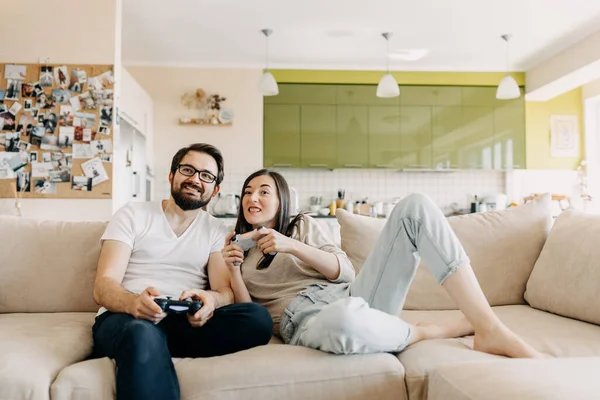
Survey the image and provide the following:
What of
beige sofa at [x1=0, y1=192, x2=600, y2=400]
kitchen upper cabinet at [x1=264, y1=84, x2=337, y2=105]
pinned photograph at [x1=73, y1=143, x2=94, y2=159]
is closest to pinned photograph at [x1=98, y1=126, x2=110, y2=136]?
pinned photograph at [x1=73, y1=143, x2=94, y2=159]

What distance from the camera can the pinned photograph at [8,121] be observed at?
378cm

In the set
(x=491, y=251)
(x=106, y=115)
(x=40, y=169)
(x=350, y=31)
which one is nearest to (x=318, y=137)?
(x=350, y=31)

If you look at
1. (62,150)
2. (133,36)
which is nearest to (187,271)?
(62,150)

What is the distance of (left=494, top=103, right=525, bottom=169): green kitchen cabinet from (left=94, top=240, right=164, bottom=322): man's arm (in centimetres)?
530

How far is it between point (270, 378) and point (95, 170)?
2.84 m

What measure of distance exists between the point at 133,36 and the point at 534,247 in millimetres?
4297

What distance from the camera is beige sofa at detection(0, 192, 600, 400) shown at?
4.46ft

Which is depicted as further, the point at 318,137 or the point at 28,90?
the point at 318,137

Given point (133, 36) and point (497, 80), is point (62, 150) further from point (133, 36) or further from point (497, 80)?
point (497, 80)

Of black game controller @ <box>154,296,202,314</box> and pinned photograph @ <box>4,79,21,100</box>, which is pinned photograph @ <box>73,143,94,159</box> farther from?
black game controller @ <box>154,296,202,314</box>

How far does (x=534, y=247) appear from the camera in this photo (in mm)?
2271

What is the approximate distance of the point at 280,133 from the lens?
6070mm

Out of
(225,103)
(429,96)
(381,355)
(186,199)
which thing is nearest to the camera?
(381,355)

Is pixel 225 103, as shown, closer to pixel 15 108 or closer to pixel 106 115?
pixel 106 115
